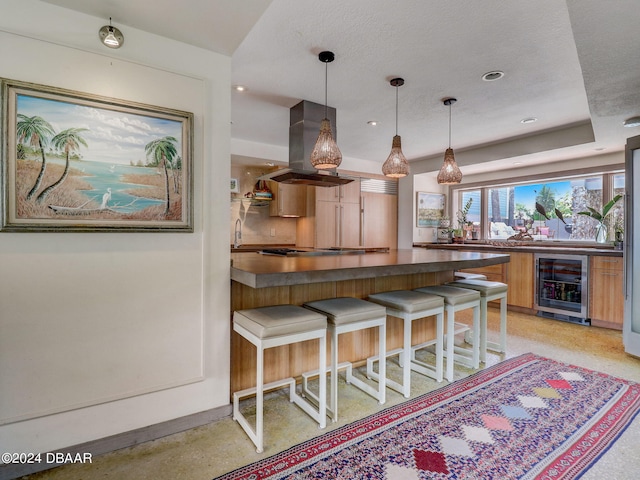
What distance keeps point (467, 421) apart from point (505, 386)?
0.69m

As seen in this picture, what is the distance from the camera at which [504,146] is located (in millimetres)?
4691

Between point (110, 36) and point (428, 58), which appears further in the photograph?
point (428, 58)

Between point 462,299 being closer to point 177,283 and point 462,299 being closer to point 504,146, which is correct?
point 177,283

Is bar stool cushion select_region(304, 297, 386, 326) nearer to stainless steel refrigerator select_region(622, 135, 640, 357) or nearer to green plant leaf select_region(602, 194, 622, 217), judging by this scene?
stainless steel refrigerator select_region(622, 135, 640, 357)

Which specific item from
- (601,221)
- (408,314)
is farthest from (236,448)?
(601,221)

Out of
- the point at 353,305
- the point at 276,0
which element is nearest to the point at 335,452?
the point at 353,305

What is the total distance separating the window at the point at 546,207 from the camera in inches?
183

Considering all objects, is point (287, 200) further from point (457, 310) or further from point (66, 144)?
point (66, 144)

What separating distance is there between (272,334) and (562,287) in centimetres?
454

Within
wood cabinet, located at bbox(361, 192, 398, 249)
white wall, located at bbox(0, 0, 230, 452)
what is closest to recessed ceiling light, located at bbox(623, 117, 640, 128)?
wood cabinet, located at bbox(361, 192, 398, 249)

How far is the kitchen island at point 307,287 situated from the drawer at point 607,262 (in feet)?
6.71

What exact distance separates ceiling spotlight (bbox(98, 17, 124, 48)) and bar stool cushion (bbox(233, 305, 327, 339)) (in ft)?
5.33

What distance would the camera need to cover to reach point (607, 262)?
402 centimetres

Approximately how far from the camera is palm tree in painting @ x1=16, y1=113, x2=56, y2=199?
5.07ft
